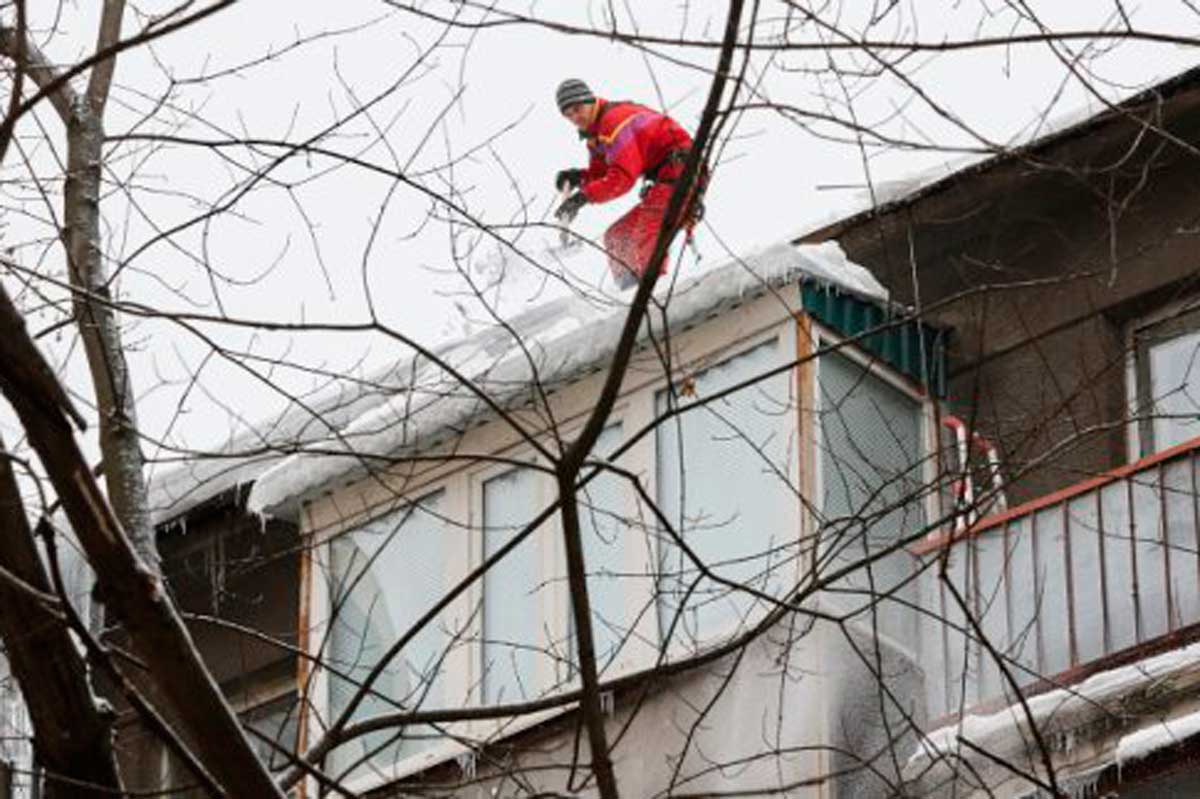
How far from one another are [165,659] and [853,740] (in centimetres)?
691

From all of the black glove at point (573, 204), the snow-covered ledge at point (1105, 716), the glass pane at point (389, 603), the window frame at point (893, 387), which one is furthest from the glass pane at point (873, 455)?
the glass pane at point (389, 603)

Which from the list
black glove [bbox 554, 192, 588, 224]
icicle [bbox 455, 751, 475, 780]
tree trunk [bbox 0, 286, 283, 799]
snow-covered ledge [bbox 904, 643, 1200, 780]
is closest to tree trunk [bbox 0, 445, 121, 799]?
tree trunk [bbox 0, 286, 283, 799]

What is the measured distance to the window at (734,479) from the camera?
1223 cm

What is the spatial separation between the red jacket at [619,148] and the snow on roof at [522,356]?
522 mm

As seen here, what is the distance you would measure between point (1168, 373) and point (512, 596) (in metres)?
2.78

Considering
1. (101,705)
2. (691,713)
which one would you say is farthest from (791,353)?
(101,705)

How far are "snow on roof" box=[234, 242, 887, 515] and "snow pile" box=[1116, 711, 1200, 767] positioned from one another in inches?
82.3

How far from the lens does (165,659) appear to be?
17.4 feet

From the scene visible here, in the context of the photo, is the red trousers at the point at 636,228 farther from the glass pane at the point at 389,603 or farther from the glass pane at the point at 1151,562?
the glass pane at the point at 1151,562

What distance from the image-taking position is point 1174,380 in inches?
503

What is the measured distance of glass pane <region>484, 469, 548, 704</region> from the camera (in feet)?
42.9

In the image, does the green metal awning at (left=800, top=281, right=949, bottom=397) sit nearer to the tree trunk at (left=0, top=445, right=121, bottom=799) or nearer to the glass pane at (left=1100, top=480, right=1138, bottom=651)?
the glass pane at (left=1100, top=480, right=1138, bottom=651)

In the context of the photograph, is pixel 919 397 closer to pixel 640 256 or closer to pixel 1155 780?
pixel 640 256

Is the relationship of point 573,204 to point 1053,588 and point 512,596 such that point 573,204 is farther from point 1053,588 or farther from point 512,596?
point 1053,588
